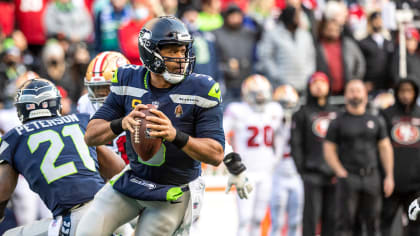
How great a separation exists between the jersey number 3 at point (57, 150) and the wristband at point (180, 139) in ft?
3.60

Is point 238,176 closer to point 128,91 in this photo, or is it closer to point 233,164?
point 233,164

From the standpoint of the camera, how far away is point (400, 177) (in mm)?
8508

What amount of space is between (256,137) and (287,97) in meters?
0.85

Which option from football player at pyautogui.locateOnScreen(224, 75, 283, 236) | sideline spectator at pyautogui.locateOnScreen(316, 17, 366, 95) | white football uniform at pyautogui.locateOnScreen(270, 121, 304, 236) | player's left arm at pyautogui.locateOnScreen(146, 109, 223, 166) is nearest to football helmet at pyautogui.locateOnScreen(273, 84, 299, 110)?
football player at pyautogui.locateOnScreen(224, 75, 283, 236)

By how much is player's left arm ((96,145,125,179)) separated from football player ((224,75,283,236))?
403 centimetres

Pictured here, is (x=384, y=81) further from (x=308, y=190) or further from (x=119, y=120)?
(x=119, y=120)

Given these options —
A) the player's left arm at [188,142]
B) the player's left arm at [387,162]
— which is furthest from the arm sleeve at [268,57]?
the player's left arm at [188,142]

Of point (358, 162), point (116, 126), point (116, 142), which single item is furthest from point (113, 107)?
point (358, 162)

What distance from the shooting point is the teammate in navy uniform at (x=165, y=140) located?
443 centimetres

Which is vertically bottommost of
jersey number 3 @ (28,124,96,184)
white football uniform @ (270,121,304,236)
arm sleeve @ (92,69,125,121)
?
white football uniform @ (270,121,304,236)

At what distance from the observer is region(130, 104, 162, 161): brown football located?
13.6 ft

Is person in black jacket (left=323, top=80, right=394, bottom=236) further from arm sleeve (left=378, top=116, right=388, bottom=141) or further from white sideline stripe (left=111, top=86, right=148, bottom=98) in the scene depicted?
white sideline stripe (left=111, top=86, right=148, bottom=98)

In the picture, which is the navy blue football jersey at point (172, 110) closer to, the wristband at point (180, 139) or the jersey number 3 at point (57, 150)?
the wristband at point (180, 139)

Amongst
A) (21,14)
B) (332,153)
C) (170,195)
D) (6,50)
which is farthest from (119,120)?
(21,14)
